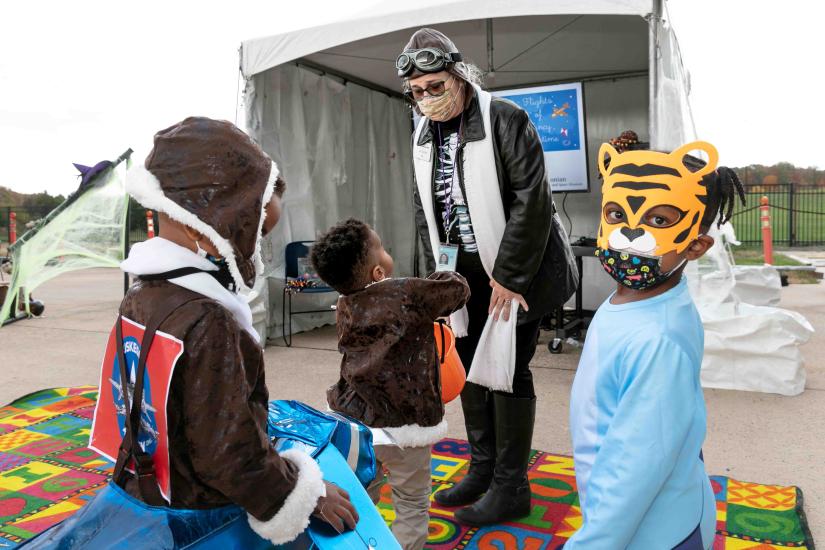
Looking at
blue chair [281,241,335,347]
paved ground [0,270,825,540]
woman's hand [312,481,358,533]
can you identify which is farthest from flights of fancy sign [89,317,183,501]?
blue chair [281,241,335,347]

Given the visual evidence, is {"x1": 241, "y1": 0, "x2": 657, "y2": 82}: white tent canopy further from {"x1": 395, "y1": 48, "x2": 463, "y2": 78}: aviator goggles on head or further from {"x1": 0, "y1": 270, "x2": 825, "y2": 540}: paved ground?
{"x1": 0, "y1": 270, "x2": 825, "y2": 540}: paved ground

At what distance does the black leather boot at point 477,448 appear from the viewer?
9.55ft

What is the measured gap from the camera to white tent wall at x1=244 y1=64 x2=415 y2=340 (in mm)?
6531

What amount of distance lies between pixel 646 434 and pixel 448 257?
1.53 m

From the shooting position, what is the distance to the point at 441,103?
2.65 meters

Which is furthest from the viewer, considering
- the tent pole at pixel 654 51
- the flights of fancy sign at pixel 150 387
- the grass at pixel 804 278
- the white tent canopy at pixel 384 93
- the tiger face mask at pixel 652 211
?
the grass at pixel 804 278

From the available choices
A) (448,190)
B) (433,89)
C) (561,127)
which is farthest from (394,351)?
(561,127)

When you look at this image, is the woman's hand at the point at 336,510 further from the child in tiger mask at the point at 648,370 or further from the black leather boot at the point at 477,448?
the black leather boot at the point at 477,448

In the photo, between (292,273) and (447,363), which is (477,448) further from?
(292,273)

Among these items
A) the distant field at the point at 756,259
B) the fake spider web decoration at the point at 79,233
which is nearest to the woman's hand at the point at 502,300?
the fake spider web decoration at the point at 79,233

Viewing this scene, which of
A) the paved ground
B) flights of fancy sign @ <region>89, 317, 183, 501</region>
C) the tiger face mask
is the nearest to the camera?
flights of fancy sign @ <region>89, 317, 183, 501</region>

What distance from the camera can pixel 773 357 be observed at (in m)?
4.46

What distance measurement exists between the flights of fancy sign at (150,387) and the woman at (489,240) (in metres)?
1.50

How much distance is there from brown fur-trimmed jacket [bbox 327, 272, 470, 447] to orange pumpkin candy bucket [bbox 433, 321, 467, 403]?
0.23 feet
